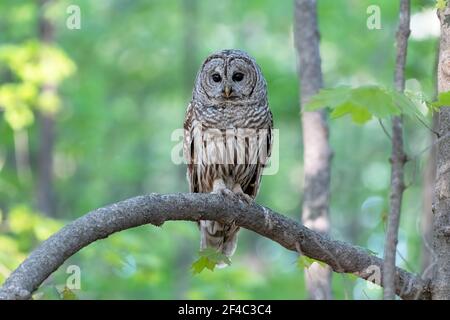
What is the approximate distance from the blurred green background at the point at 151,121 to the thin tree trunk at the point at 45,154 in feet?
0.09

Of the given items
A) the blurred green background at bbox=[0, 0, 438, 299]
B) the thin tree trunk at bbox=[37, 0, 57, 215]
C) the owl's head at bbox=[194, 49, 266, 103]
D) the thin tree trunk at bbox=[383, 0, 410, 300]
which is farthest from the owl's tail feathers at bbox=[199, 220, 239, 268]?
the thin tree trunk at bbox=[37, 0, 57, 215]

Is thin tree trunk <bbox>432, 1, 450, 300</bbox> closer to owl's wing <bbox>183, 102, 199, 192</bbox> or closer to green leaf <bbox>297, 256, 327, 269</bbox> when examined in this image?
green leaf <bbox>297, 256, 327, 269</bbox>

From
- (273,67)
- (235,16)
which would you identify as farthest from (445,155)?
(235,16)

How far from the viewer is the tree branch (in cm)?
296

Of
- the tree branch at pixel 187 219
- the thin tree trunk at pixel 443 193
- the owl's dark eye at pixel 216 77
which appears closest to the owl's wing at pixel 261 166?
the owl's dark eye at pixel 216 77

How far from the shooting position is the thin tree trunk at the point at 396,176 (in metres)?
2.74

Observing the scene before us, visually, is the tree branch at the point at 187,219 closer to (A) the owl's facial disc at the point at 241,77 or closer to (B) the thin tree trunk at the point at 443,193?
(B) the thin tree trunk at the point at 443,193

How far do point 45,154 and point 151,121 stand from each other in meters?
6.19

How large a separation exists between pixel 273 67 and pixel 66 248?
9640mm

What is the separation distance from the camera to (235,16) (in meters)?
13.6

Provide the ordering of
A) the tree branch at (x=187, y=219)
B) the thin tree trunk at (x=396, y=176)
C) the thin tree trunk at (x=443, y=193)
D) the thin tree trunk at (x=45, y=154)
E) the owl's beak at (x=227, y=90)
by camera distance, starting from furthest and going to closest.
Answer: the thin tree trunk at (x=45, y=154)
the owl's beak at (x=227, y=90)
the thin tree trunk at (x=443, y=193)
the tree branch at (x=187, y=219)
the thin tree trunk at (x=396, y=176)

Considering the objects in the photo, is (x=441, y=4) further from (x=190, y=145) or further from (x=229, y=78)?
(x=190, y=145)
